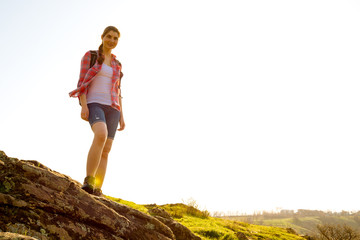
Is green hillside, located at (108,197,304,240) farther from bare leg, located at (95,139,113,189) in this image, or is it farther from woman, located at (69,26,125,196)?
woman, located at (69,26,125,196)

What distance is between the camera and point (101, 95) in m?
5.00

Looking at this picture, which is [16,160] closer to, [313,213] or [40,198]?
[40,198]

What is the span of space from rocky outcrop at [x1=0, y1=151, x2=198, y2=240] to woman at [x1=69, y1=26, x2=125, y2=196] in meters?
0.92

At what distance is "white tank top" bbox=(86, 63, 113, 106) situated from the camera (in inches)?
195

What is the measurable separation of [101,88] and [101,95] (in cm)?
16

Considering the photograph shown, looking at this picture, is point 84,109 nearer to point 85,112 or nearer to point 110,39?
point 85,112

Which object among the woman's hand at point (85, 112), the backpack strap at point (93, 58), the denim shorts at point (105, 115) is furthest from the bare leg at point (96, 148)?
the backpack strap at point (93, 58)

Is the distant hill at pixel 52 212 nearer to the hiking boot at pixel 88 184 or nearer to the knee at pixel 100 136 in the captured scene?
the hiking boot at pixel 88 184

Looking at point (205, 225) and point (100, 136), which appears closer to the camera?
point (100, 136)

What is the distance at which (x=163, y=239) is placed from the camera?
4035 mm

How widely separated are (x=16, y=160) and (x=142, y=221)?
6.82ft

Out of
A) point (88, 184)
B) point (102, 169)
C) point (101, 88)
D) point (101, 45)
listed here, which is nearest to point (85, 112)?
point (101, 88)

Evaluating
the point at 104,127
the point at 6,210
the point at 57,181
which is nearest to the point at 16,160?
the point at 57,181

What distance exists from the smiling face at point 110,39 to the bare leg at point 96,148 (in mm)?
1810
